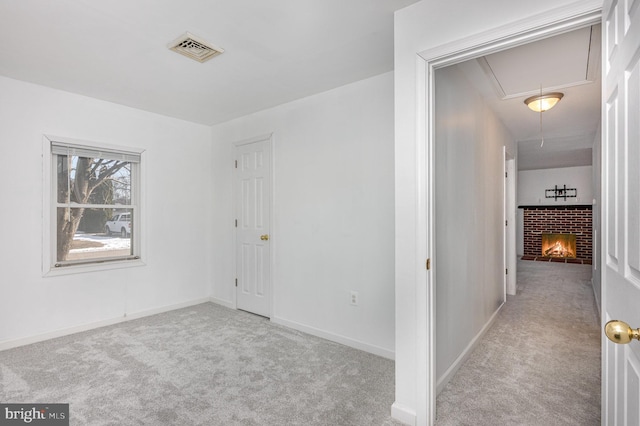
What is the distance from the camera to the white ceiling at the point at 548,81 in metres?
2.39

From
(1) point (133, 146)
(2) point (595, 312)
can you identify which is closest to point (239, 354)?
(1) point (133, 146)

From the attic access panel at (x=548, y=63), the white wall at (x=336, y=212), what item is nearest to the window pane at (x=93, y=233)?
the white wall at (x=336, y=212)

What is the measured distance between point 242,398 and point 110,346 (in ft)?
5.33

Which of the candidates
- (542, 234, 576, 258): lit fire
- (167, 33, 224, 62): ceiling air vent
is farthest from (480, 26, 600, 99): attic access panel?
(542, 234, 576, 258): lit fire

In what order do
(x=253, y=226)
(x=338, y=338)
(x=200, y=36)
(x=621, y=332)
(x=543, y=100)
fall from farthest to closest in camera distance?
(x=253, y=226) < (x=543, y=100) < (x=338, y=338) < (x=200, y=36) < (x=621, y=332)

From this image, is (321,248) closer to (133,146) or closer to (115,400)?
(115,400)

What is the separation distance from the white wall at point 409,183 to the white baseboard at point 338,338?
865mm

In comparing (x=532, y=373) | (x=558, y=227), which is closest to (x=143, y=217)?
(x=532, y=373)

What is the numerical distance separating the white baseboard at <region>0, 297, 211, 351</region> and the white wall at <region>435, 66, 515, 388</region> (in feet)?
10.6

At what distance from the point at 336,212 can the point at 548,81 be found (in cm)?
223

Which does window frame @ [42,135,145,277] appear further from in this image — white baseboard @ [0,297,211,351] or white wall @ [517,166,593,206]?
white wall @ [517,166,593,206]

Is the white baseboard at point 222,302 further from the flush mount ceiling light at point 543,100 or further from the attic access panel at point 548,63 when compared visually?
the flush mount ceiling light at point 543,100

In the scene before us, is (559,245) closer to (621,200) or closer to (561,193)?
(561,193)

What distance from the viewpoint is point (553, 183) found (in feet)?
29.1
